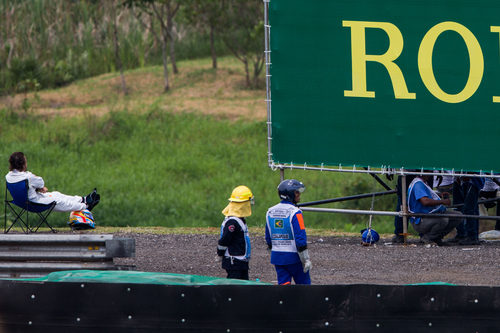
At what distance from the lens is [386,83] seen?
13820 mm

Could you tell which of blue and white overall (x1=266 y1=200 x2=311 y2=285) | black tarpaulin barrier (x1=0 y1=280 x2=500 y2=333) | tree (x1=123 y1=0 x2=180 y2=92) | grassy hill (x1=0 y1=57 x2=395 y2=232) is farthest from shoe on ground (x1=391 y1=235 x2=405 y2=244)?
tree (x1=123 y1=0 x2=180 y2=92)

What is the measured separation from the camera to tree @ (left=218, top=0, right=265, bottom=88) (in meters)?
40.3

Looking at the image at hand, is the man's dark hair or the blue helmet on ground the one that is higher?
the man's dark hair

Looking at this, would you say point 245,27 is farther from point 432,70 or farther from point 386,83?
point 432,70

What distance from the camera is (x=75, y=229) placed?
51.7 feet

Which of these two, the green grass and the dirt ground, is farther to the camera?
the green grass

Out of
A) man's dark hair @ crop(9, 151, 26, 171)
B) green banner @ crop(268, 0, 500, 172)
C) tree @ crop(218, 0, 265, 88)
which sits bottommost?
man's dark hair @ crop(9, 151, 26, 171)

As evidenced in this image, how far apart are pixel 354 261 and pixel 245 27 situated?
2848cm

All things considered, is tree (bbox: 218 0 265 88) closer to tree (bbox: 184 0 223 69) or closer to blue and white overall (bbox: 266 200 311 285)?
tree (bbox: 184 0 223 69)

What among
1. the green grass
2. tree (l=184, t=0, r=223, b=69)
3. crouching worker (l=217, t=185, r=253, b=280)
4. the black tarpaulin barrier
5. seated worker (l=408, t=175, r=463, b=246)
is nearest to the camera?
the black tarpaulin barrier

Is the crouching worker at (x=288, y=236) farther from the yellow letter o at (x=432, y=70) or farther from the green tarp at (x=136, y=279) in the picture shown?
the yellow letter o at (x=432, y=70)

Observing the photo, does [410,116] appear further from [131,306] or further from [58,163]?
[58,163]

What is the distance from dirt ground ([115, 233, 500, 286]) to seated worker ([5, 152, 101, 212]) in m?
1.28

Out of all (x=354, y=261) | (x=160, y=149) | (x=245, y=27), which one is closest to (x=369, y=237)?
(x=354, y=261)
